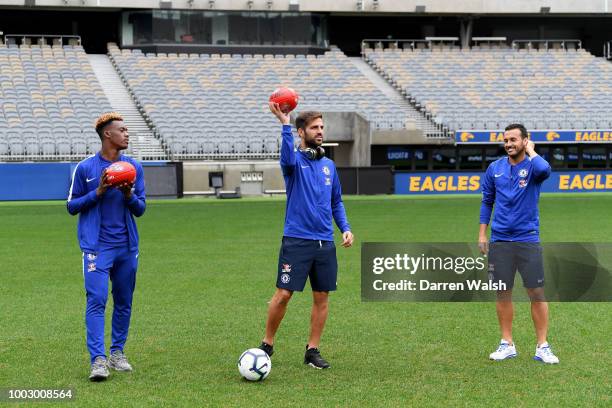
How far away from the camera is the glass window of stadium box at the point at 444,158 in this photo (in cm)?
3994

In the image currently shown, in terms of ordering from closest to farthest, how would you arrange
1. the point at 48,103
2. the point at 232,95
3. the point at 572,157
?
the point at 572,157 → the point at 48,103 → the point at 232,95

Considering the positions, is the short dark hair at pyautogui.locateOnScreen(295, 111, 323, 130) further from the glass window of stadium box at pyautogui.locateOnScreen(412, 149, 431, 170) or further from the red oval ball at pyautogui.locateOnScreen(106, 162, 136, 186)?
the glass window of stadium box at pyautogui.locateOnScreen(412, 149, 431, 170)

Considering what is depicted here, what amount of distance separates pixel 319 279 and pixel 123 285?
1680 mm

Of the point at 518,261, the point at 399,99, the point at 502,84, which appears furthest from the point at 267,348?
the point at 502,84

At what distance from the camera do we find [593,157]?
135 ft

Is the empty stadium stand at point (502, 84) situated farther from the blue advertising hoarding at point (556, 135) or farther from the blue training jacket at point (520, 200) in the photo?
the blue training jacket at point (520, 200)

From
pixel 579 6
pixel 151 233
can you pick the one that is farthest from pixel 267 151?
pixel 579 6

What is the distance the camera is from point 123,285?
8.00m

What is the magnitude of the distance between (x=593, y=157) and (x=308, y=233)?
35501mm

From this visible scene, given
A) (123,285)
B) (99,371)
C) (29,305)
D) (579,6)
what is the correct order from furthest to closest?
(579,6) → (29,305) → (123,285) → (99,371)

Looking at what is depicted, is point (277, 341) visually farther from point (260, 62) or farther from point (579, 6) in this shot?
point (579, 6)

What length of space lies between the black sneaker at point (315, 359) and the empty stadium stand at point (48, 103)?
95.0ft

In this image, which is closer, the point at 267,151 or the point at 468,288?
the point at 468,288

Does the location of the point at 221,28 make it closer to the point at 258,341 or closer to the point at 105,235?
the point at 258,341
